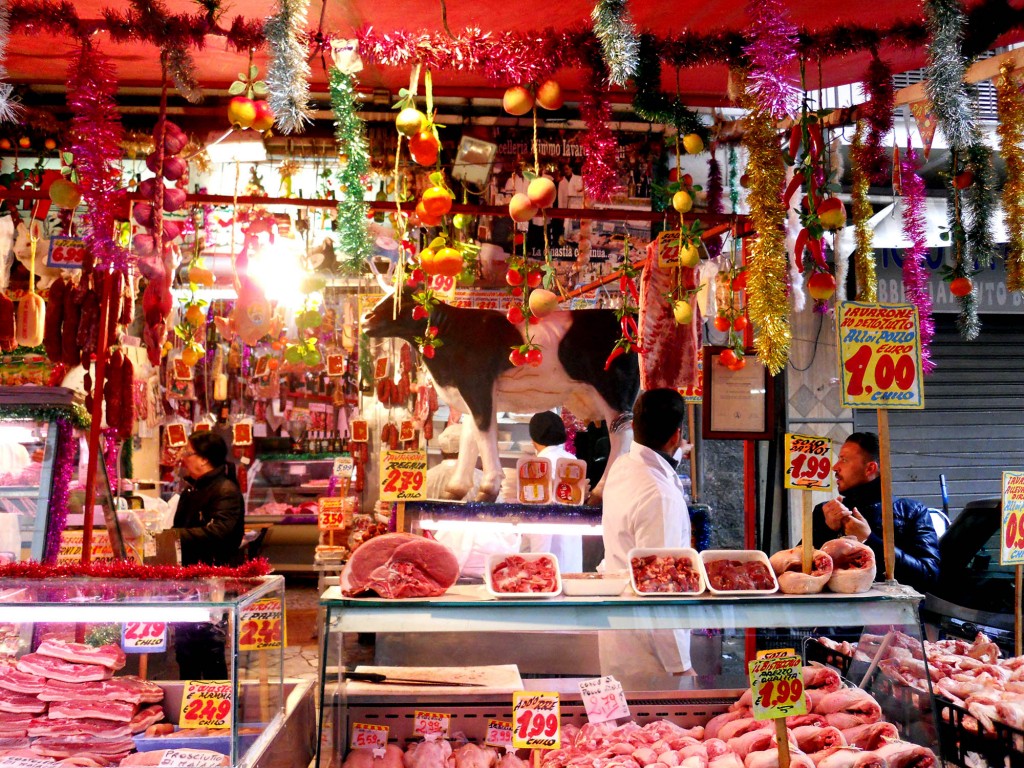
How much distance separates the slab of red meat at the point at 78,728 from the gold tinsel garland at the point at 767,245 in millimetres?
2858

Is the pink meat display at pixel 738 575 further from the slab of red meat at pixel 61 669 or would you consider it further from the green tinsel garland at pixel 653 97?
the slab of red meat at pixel 61 669

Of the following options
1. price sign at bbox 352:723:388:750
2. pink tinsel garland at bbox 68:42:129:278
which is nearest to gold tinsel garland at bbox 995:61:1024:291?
price sign at bbox 352:723:388:750

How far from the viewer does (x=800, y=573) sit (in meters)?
2.98

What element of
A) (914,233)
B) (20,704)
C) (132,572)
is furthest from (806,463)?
(20,704)

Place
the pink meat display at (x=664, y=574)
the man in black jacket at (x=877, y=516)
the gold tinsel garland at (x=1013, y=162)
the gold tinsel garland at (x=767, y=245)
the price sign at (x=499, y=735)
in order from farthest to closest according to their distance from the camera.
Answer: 1. the man in black jacket at (x=877, y=516)
2. the gold tinsel garland at (x=1013, y=162)
3. the gold tinsel garland at (x=767, y=245)
4. the price sign at (x=499, y=735)
5. the pink meat display at (x=664, y=574)

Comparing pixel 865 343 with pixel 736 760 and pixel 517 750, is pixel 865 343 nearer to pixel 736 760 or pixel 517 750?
pixel 736 760

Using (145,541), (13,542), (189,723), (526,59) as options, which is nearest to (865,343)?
(526,59)

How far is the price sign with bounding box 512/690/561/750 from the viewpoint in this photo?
9.09 feet

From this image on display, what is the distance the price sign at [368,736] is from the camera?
3.00 m

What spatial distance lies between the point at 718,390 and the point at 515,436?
400 centimetres

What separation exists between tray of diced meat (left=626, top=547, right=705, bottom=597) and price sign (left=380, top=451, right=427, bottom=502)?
3.30 feet

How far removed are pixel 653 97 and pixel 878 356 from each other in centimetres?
148

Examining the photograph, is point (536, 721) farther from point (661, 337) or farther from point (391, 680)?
point (661, 337)

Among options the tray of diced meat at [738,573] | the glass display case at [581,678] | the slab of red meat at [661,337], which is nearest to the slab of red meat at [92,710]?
the glass display case at [581,678]
